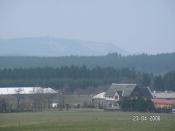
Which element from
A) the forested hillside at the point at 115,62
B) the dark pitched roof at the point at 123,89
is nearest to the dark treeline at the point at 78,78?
the dark pitched roof at the point at 123,89

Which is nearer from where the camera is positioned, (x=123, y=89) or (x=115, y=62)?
(x=123, y=89)

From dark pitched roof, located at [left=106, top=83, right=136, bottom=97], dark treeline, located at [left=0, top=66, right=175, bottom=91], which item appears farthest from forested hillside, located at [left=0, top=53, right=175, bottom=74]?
dark pitched roof, located at [left=106, top=83, right=136, bottom=97]

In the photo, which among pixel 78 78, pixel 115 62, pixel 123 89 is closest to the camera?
pixel 123 89

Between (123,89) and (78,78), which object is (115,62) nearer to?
(78,78)

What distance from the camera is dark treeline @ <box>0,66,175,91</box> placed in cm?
6050

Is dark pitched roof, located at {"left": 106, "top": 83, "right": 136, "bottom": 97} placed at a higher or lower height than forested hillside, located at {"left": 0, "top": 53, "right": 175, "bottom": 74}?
lower

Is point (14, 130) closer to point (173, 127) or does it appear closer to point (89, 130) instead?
point (89, 130)

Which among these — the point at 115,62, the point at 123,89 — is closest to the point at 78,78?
the point at 123,89

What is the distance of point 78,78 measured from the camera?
2795 inches

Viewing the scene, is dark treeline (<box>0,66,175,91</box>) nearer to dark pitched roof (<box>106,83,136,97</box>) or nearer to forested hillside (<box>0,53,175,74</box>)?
dark pitched roof (<box>106,83,136,97</box>)

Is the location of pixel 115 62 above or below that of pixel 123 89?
above

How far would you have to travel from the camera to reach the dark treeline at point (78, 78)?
60500 mm

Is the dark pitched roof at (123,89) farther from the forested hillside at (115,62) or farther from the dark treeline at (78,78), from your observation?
the forested hillside at (115,62)

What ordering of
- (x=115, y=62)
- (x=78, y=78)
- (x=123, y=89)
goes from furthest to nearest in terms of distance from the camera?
(x=115, y=62) → (x=78, y=78) → (x=123, y=89)
